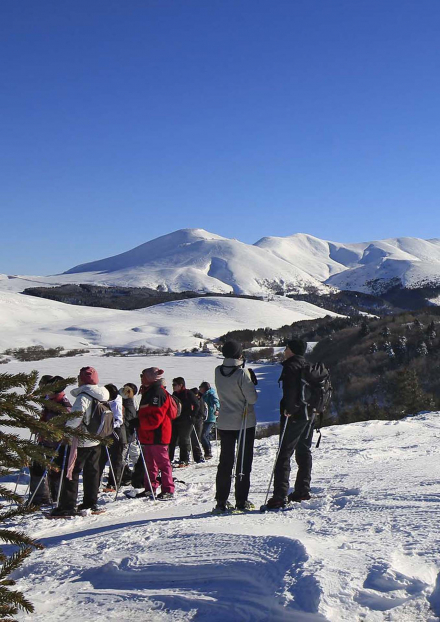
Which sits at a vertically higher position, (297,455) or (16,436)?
(16,436)

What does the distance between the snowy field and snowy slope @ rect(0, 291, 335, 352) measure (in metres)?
85.0

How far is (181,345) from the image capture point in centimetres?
9400

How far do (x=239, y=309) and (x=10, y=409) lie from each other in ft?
478

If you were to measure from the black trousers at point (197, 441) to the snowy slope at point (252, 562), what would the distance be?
486 centimetres

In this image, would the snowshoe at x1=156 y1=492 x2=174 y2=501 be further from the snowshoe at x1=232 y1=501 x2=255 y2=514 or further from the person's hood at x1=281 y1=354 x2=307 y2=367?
the person's hood at x1=281 y1=354 x2=307 y2=367

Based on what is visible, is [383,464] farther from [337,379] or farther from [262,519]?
[337,379]

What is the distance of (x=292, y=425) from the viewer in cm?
630

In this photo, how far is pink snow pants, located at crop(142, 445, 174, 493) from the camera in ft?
25.6

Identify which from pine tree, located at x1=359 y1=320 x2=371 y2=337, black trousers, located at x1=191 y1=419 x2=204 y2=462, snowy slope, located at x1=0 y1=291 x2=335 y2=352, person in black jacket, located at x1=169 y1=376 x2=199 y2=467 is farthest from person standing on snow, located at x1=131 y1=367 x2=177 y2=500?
snowy slope, located at x1=0 y1=291 x2=335 y2=352

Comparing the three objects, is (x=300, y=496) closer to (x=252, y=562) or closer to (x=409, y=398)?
(x=252, y=562)

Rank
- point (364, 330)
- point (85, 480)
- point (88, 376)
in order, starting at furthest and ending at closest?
point (364, 330)
point (85, 480)
point (88, 376)

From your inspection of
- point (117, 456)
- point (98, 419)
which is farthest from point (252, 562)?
point (117, 456)

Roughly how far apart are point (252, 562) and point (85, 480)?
368cm

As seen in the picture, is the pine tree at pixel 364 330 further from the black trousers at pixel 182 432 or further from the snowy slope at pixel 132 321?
the black trousers at pixel 182 432
